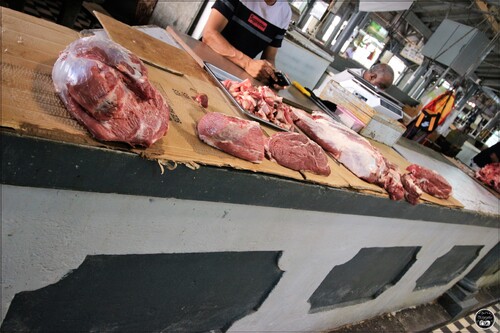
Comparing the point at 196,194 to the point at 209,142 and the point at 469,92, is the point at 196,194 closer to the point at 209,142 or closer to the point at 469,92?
the point at 209,142

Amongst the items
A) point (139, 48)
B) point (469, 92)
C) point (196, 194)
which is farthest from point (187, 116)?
point (469, 92)

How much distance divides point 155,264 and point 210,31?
252 cm

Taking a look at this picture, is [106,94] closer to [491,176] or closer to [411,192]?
[411,192]

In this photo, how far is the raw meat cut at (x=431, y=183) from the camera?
3.09 meters

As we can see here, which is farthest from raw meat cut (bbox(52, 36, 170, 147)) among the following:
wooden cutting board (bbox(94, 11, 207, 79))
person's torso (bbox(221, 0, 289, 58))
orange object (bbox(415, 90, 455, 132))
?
orange object (bbox(415, 90, 455, 132))

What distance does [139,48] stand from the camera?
2.08 metres

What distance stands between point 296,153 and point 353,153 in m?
0.82

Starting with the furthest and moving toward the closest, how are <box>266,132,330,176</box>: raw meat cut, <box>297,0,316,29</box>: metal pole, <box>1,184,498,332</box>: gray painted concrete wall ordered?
<box>297,0,316,29</box>: metal pole → <box>266,132,330,176</box>: raw meat cut → <box>1,184,498,332</box>: gray painted concrete wall

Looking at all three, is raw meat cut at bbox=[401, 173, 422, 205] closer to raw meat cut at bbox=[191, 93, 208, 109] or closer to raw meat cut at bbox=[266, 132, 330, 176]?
raw meat cut at bbox=[266, 132, 330, 176]

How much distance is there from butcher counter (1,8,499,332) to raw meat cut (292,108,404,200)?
0.14 meters

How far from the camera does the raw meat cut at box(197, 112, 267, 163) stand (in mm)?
1546

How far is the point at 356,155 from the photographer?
8.21 feet

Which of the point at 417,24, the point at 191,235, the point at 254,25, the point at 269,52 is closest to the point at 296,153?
the point at 191,235

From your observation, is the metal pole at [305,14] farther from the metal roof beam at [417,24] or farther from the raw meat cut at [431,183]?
the raw meat cut at [431,183]
